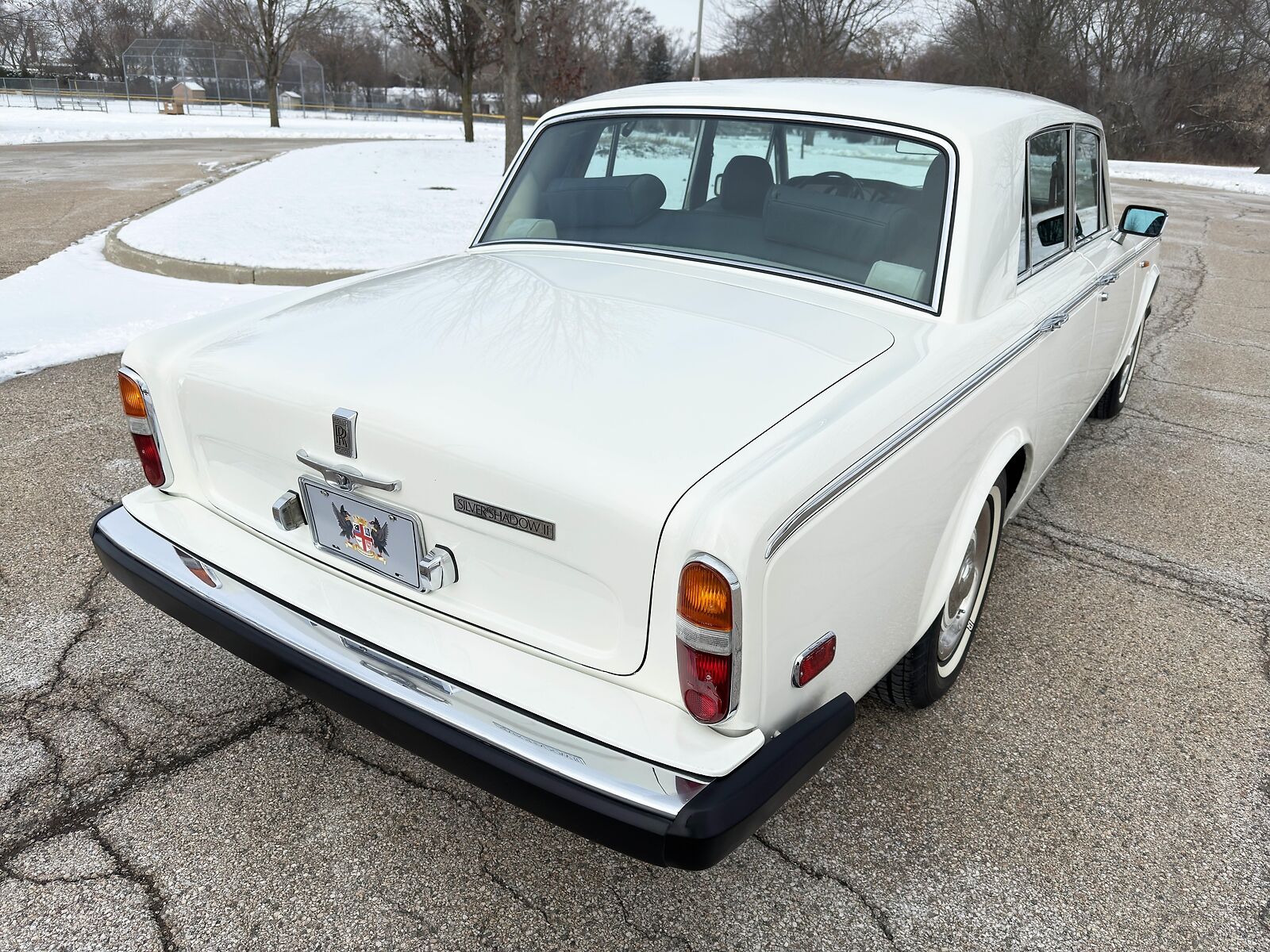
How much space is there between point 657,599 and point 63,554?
281 centimetres

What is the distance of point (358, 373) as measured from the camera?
6.65 feet

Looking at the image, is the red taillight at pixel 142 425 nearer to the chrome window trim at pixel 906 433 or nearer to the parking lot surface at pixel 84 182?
the chrome window trim at pixel 906 433

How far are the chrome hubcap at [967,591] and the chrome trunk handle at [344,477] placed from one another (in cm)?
162

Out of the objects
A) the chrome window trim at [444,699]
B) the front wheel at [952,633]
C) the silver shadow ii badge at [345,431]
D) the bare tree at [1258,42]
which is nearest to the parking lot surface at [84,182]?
the chrome window trim at [444,699]

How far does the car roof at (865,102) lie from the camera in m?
2.73

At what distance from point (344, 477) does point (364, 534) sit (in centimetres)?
14

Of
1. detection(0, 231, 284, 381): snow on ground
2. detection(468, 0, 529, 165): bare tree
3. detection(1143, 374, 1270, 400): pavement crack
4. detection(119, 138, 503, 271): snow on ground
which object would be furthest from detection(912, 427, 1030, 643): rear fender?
detection(468, 0, 529, 165): bare tree

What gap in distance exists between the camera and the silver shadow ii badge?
6.32 feet

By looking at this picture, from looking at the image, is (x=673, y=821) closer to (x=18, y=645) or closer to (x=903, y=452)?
(x=903, y=452)

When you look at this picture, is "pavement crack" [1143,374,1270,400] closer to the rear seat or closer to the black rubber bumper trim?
the rear seat

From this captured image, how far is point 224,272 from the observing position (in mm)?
7570

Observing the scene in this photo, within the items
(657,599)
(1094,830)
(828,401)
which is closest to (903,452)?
(828,401)

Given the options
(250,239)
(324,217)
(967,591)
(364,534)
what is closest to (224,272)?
(250,239)

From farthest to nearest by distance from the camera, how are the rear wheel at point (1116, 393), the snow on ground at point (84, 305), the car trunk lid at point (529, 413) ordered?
the snow on ground at point (84, 305) → the rear wheel at point (1116, 393) → the car trunk lid at point (529, 413)
